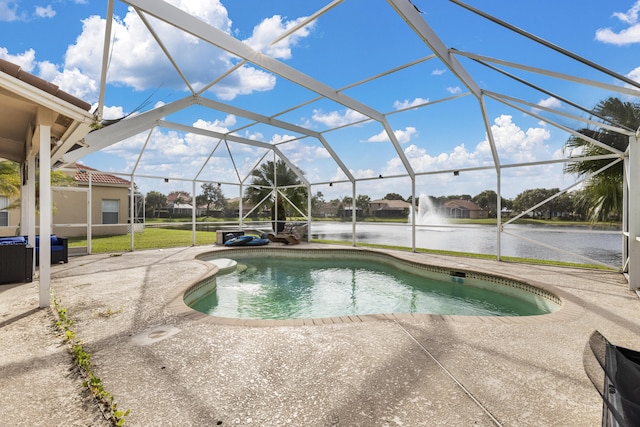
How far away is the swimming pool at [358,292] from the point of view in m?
5.34

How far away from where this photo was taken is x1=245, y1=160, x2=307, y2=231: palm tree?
1478 cm

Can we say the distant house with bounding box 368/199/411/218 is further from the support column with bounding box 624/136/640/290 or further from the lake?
the support column with bounding box 624/136/640/290

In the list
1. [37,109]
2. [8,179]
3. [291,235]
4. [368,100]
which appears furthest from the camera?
[291,235]

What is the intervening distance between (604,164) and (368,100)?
19.4 feet

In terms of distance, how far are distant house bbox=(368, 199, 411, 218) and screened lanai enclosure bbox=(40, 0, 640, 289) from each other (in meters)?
0.92

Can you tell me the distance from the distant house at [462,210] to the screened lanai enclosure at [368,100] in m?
0.69

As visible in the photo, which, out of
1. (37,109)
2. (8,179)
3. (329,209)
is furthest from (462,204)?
(8,179)

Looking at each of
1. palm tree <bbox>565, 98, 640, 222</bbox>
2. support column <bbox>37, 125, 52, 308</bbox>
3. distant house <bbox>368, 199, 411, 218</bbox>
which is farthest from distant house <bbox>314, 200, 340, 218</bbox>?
support column <bbox>37, 125, 52, 308</bbox>

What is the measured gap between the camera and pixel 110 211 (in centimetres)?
1584

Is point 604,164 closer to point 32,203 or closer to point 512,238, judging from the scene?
point 512,238

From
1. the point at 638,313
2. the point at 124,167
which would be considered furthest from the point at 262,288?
the point at 124,167

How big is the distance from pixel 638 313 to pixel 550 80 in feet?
15.5

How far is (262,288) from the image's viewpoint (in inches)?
274

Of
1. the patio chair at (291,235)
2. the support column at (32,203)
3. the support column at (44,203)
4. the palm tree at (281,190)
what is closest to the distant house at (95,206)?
the palm tree at (281,190)
